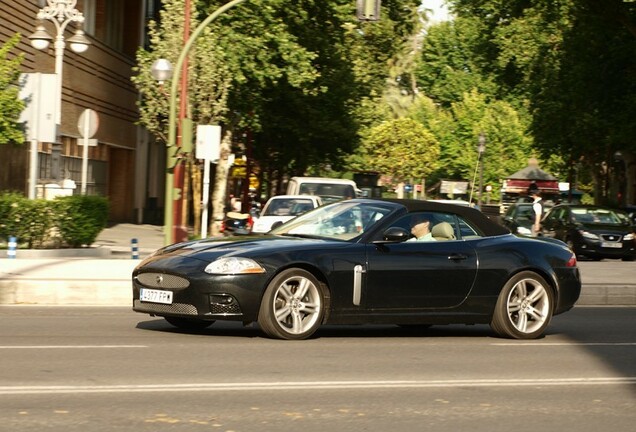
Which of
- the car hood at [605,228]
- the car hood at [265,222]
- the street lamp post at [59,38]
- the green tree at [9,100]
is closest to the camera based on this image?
the green tree at [9,100]

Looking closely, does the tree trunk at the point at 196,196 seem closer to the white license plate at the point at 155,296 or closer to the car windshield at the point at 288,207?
the car windshield at the point at 288,207

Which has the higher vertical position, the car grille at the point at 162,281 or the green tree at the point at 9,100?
the green tree at the point at 9,100

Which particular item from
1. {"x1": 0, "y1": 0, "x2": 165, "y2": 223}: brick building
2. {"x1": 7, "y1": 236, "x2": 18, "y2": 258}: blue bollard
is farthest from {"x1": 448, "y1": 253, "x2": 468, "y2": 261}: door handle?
{"x1": 0, "y1": 0, "x2": 165, "y2": 223}: brick building

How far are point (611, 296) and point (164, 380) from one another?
39.2 feet

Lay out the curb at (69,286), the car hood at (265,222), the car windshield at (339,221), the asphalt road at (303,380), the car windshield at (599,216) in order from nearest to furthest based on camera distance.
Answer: the asphalt road at (303,380) → the car windshield at (339,221) → the curb at (69,286) → the car hood at (265,222) → the car windshield at (599,216)

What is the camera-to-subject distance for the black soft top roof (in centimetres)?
1355

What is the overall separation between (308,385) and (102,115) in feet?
116

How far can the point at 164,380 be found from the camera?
9273 millimetres

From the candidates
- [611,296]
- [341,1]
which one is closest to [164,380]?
[611,296]

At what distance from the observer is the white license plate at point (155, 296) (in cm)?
1227

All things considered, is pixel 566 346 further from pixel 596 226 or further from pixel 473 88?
pixel 473 88

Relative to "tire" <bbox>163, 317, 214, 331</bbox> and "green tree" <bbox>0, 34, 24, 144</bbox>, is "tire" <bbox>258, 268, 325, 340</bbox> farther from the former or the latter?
"green tree" <bbox>0, 34, 24, 144</bbox>

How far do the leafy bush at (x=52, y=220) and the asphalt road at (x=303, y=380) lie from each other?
1121 centimetres

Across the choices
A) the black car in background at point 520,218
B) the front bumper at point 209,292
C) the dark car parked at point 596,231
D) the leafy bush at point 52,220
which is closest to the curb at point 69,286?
the front bumper at point 209,292
